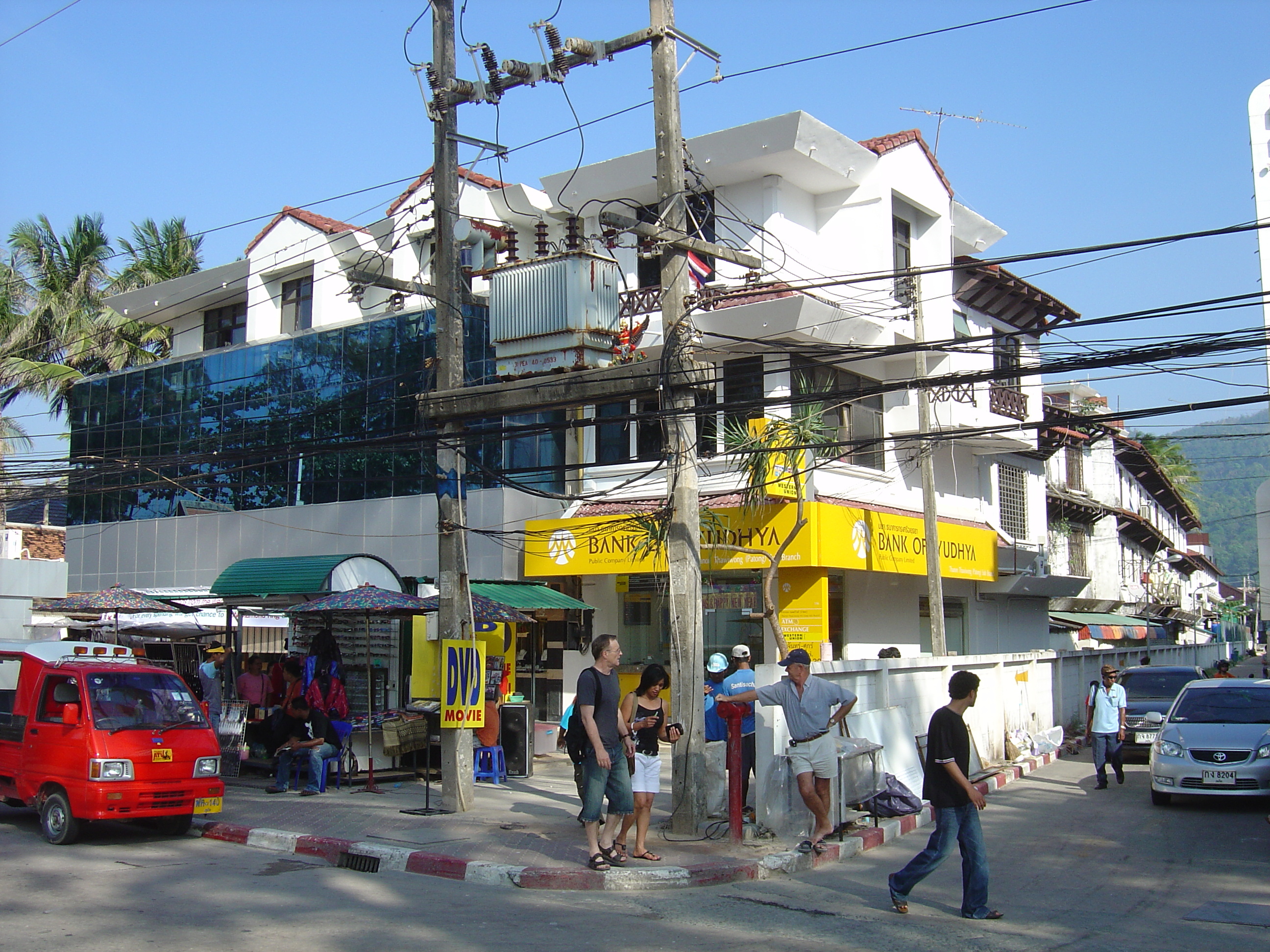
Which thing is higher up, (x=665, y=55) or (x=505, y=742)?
(x=665, y=55)

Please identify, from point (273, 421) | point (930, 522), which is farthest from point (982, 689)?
point (273, 421)

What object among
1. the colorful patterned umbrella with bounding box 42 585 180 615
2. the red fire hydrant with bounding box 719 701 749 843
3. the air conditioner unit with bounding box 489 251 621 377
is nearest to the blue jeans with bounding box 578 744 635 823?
the red fire hydrant with bounding box 719 701 749 843

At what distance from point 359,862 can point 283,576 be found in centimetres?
795

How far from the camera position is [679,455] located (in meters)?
11.6

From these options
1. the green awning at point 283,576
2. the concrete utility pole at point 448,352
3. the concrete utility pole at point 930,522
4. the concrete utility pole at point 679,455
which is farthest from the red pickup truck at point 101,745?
the concrete utility pole at point 930,522

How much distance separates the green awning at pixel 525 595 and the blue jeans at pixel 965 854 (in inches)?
427

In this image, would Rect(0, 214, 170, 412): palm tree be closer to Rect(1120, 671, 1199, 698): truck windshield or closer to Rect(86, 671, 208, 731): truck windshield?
Rect(86, 671, 208, 731): truck windshield

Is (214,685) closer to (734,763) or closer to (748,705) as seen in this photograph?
(748,705)

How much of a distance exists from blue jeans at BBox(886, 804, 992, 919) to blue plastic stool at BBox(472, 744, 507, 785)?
8625 millimetres

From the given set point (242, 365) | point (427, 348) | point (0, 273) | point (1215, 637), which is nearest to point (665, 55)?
point (427, 348)

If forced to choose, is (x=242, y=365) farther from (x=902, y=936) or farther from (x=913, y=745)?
(x=902, y=936)

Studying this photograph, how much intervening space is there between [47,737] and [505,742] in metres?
6.75

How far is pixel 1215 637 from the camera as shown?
2847 inches

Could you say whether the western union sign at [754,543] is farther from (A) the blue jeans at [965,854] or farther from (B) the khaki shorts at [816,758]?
(A) the blue jeans at [965,854]
